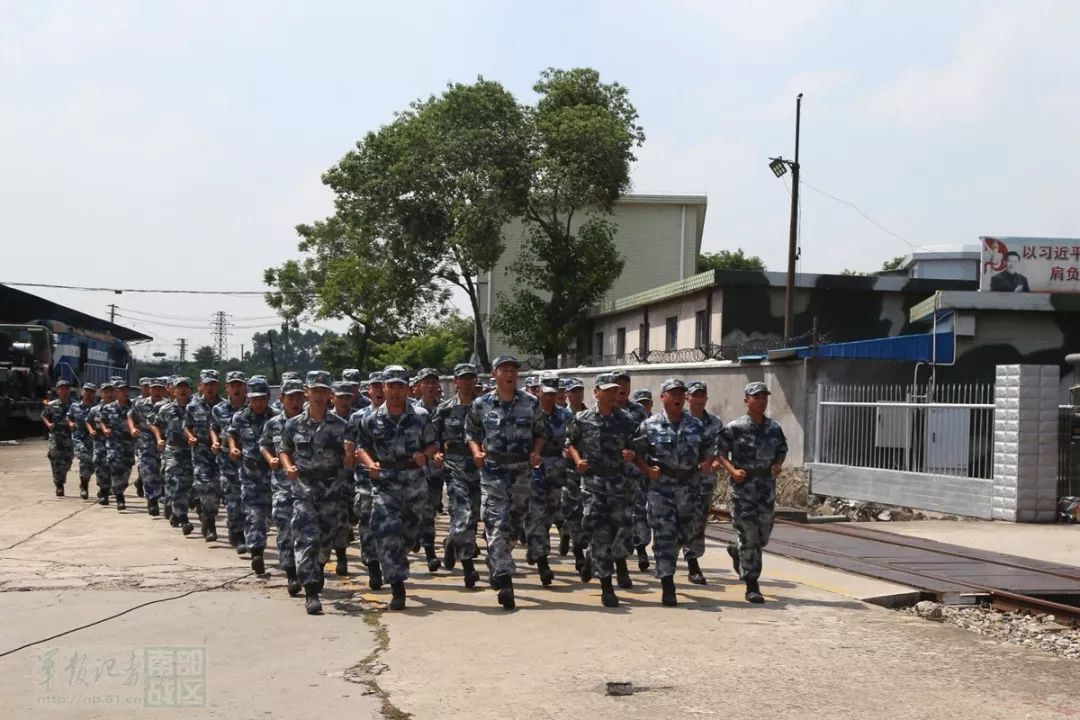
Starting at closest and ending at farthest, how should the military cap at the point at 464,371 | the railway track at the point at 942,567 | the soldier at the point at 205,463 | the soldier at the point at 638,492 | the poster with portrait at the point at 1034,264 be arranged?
the railway track at the point at 942,567, the soldier at the point at 638,492, the military cap at the point at 464,371, the soldier at the point at 205,463, the poster with portrait at the point at 1034,264

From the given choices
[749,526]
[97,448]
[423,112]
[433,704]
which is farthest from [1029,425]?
[423,112]

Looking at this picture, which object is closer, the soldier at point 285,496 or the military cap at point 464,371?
the soldier at point 285,496

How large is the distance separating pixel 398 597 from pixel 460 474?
6.77ft

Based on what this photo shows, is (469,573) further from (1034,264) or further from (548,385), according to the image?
(1034,264)

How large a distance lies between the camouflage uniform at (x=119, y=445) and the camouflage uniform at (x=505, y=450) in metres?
9.62

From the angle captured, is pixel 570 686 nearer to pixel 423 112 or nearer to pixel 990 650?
pixel 990 650

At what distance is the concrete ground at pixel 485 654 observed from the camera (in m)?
6.49

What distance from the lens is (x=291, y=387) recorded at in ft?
34.3

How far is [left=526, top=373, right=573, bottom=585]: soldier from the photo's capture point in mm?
10852

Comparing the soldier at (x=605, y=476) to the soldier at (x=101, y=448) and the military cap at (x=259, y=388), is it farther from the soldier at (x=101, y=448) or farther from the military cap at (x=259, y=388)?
the soldier at (x=101, y=448)

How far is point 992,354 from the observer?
23.0 metres

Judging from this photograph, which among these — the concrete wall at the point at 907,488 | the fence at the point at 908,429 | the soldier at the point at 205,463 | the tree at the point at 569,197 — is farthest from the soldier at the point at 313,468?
the tree at the point at 569,197

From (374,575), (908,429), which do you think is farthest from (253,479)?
(908,429)

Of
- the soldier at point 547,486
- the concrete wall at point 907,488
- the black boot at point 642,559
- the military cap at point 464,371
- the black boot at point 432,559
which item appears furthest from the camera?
the concrete wall at point 907,488
